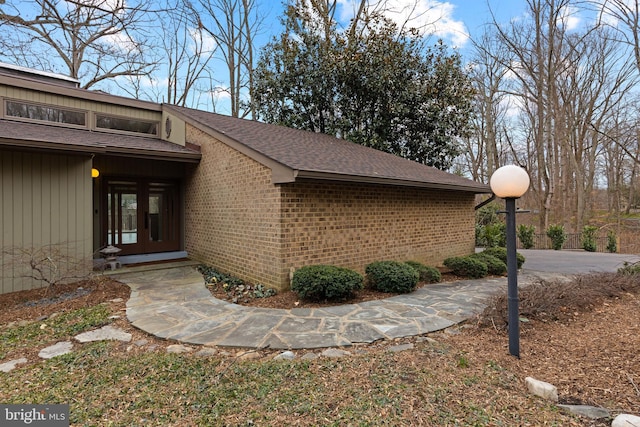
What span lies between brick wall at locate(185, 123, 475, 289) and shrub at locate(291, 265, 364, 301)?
50 cm

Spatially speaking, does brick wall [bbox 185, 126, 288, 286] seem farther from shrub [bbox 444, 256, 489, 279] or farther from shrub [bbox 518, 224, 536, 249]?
shrub [bbox 518, 224, 536, 249]

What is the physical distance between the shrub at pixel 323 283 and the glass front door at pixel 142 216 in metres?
5.33

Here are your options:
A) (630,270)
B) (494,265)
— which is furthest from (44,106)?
(630,270)

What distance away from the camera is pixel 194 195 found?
8.70 m

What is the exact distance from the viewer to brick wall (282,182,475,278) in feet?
19.5

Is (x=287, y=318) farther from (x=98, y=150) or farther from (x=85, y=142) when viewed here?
(x=85, y=142)

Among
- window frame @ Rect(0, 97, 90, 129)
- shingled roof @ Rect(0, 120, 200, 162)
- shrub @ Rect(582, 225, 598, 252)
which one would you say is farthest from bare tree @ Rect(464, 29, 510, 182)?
window frame @ Rect(0, 97, 90, 129)

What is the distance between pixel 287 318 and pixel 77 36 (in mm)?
8887

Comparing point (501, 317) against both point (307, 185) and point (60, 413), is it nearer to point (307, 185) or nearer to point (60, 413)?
point (307, 185)

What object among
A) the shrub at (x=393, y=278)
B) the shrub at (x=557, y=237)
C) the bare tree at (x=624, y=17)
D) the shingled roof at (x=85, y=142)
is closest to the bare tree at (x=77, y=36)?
the shingled roof at (x=85, y=142)

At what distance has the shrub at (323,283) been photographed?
17.2 feet

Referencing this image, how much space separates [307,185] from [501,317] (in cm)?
360

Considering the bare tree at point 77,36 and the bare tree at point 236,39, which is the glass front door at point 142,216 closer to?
the bare tree at point 77,36

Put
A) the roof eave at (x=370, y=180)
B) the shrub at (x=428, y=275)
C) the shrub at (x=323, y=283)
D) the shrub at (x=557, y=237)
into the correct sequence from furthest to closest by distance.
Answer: the shrub at (x=557, y=237) → the shrub at (x=428, y=275) → the roof eave at (x=370, y=180) → the shrub at (x=323, y=283)
